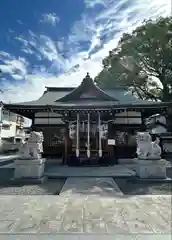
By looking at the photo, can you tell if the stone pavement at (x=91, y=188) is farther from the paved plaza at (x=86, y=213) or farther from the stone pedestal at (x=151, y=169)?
the stone pedestal at (x=151, y=169)

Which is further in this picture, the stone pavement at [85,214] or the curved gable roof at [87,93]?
the curved gable roof at [87,93]

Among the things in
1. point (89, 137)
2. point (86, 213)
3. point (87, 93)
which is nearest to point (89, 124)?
point (89, 137)

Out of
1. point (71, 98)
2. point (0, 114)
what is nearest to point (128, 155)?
point (71, 98)

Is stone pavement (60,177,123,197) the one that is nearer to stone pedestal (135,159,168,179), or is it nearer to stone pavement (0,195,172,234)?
stone pavement (0,195,172,234)

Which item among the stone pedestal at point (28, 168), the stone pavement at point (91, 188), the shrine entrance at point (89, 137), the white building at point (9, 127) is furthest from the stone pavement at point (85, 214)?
the white building at point (9, 127)

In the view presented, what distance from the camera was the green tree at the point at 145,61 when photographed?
57.1 feet

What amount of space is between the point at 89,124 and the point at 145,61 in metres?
12.3

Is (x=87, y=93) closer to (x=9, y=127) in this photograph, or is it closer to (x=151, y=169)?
(x=151, y=169)

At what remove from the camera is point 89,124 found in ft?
34.1

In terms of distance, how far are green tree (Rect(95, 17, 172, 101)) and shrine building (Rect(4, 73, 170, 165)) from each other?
8300 millimetres

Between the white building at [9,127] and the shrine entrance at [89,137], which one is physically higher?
the white building at [9,127]

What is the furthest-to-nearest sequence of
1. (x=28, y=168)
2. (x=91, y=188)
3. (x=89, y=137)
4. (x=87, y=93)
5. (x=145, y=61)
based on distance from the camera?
(x=145, y=61) < (x=87, y=93) < (x=89, y=137) < (x=28, y=168) < (x=91, y=188)

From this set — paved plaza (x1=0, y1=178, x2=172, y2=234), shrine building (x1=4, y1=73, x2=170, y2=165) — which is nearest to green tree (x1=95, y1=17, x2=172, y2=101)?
shrine building (x1=4, y1=73, x2=170, y2=165)

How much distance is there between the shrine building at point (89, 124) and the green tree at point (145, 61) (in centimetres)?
830
